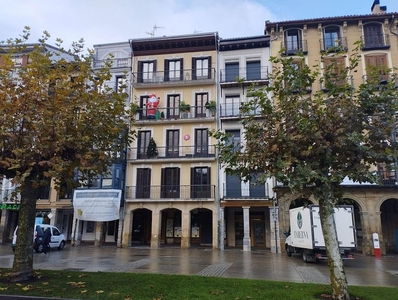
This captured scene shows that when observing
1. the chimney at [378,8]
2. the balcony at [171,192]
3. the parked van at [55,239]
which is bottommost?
the parked van at [55,239]

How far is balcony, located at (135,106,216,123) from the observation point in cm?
2631

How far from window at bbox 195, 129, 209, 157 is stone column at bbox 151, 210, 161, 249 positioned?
574 cm

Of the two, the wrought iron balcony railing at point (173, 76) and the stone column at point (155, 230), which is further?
the wrought iron balcony railing at point (173, 76)

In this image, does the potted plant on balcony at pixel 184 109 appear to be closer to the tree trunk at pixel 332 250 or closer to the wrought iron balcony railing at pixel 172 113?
the wrought iron balcony railing at pixel 172 113

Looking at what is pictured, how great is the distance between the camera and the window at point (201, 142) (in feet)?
84.6

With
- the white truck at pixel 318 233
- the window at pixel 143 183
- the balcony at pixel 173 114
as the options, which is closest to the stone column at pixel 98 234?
the window at pixel 143 183

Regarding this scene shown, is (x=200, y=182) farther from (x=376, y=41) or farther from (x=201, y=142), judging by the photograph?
(x=376, y=41)

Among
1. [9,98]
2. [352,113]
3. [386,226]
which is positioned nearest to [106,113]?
[9,98]

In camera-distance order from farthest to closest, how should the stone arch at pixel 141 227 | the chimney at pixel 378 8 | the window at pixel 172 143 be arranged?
the stone arch at pixel 141 227 → the chimney at pixel 378 8 → the window at pixel 172 143

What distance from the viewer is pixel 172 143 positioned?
87.6 feet

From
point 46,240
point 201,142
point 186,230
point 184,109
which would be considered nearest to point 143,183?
point 186,230

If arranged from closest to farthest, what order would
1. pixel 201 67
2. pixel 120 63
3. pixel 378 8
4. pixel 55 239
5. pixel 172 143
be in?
pixel 55 239 < pixel 172 143 < pixel 378 8 < pixel 201 67 < pixel 120 63

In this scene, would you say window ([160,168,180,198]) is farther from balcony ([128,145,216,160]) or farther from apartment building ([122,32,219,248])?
balcony ([128,145,216,160])

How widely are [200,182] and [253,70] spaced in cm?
1026
